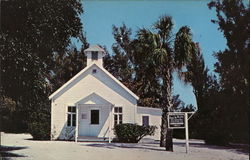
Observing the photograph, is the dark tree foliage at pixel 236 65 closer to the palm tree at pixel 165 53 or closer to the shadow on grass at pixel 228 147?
the shadow on grass at pixel 228 147

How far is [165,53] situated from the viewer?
7797 millimetres

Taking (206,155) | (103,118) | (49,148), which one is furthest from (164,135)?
(49,148)

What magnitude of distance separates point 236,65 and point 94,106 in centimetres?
391

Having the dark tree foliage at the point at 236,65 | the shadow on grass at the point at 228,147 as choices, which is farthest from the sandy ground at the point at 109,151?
the dark tree foliage at the point at 236,65

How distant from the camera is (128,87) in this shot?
8.02 m

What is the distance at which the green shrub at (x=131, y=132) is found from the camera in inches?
301

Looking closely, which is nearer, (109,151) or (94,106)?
(109,151)

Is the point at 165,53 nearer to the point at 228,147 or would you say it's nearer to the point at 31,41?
the point at 228,147

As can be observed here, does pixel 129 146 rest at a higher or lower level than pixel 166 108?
lower

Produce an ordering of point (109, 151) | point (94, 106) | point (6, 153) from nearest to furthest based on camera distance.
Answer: point (6, 153) → point (109, 151) → point (94, 106)

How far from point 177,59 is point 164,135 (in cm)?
196

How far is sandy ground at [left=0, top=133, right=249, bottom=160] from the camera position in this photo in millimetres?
6883

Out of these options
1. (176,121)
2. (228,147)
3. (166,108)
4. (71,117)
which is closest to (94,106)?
(71,117)

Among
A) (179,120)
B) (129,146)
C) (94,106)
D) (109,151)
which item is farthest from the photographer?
(94,106)
